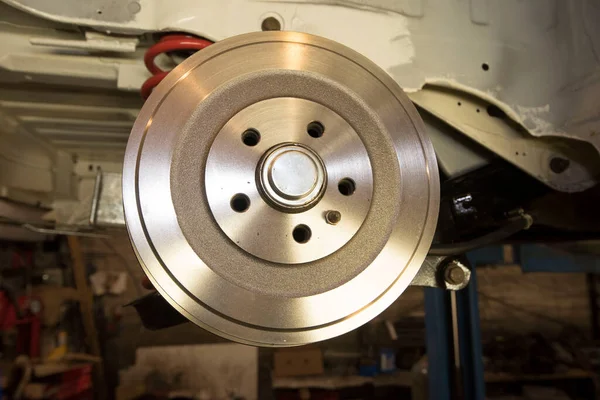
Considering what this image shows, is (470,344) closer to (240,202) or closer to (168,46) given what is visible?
(240,202)

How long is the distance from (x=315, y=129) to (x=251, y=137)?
86mm

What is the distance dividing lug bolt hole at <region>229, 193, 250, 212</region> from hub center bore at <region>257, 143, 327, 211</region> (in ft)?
0.08

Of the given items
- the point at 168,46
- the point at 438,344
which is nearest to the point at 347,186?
the point at 168,46

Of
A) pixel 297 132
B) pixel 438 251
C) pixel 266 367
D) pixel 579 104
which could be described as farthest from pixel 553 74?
pixel 266 367

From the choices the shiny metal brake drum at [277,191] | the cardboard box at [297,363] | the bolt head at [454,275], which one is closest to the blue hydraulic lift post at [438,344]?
the bolt head at [454,275]

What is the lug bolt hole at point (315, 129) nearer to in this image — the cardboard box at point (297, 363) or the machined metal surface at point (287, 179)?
the machined metal surface at point (287, 179)

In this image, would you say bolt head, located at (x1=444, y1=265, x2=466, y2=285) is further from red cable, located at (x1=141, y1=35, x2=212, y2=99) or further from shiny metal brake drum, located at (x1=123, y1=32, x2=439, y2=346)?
red cable, located at (x1=141, y1=35, x2=212, y2=99)

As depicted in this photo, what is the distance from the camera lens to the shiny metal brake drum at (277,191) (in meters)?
0.44

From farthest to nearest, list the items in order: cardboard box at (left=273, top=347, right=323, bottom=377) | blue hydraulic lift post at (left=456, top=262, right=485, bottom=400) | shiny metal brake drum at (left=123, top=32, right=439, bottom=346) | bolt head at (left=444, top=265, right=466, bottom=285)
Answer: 1. cardboard box at (left=273, top=347, right=323, bottom=377)
2. blue hydraulic lift post at (left=456, top=262, right=485, bottom=400)
3. bolt head at (left=444, top=265, right=466, bottom=285)
4. shiny metal brake drum at (left=123, top=32, right=439, bottom=346)

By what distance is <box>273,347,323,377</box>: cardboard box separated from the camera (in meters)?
2.23

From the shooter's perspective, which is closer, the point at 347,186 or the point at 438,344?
the point at 347,186

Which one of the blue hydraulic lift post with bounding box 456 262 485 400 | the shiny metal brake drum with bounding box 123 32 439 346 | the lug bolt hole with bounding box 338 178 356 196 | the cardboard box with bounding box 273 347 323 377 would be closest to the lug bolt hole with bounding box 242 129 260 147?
the shiny metal brake drum with bounding box 123 32 439 346

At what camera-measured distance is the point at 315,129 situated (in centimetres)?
51

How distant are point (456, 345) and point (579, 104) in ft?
2.54
